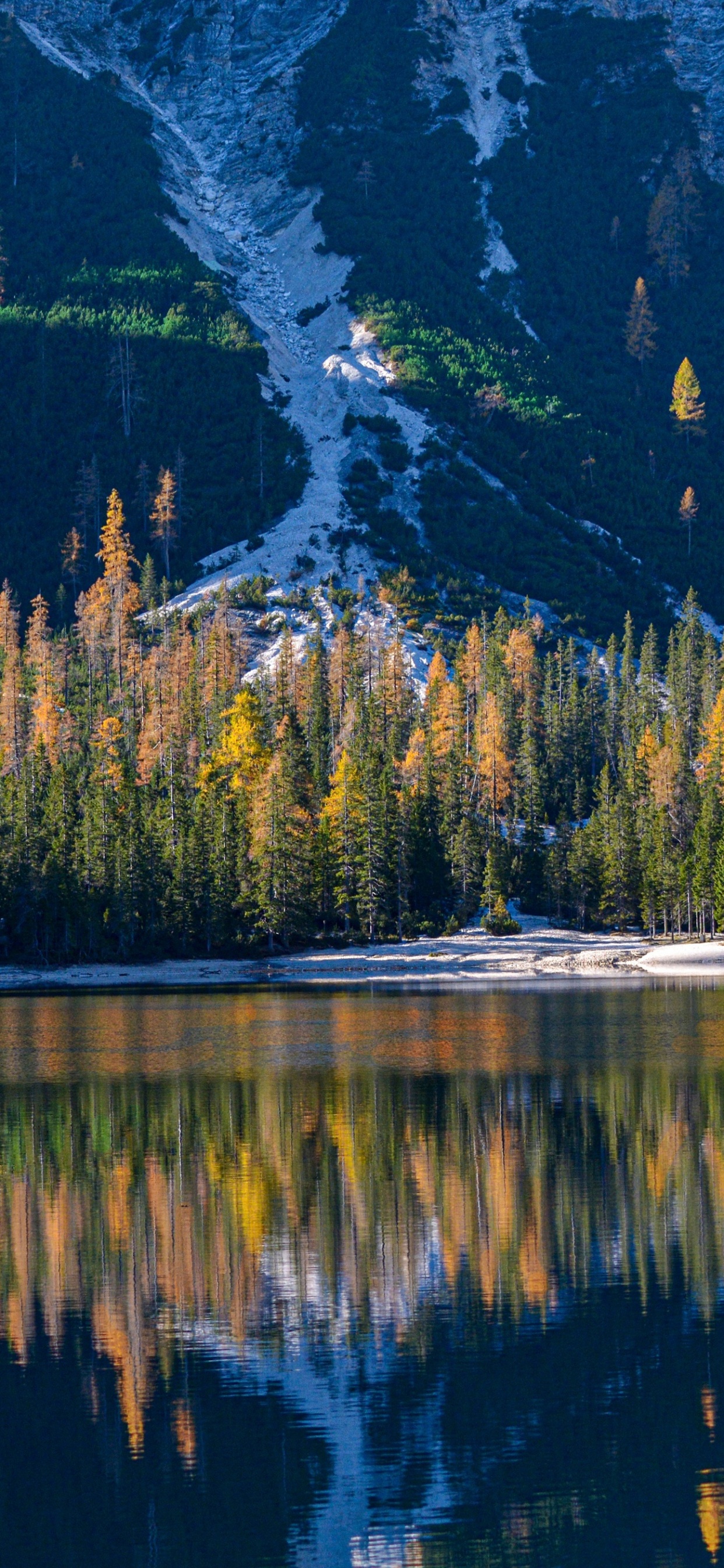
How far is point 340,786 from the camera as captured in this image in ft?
345

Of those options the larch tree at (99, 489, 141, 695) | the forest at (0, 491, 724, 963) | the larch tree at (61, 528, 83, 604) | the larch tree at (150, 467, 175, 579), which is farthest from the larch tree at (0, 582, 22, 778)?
the larch tree at (61, 528, 83, 604)

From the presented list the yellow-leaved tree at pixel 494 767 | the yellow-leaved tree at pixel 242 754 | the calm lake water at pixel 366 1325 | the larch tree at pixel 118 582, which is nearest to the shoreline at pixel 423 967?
the yellow-leaved tree at pixel 242 754

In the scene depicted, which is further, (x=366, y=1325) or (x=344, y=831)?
(x=344, y=831)

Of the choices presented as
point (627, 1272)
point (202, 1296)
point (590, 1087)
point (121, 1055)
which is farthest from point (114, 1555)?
point (121, 1055)

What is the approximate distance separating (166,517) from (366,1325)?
168 metres

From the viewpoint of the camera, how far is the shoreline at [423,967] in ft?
294

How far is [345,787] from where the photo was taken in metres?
104

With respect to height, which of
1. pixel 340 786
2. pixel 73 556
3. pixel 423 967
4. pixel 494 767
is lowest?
pixel 423 967

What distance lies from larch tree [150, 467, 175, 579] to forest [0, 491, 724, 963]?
23.0 m

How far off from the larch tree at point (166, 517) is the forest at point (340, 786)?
2298 cm

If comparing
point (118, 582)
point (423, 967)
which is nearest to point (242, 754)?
point (423, 967)

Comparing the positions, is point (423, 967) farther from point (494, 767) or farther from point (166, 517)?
point (166, 517)

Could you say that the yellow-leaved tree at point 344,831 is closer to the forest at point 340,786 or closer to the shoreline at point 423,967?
the forest at point 340,786

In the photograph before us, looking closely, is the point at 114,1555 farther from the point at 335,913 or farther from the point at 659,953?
the point at 335,913
